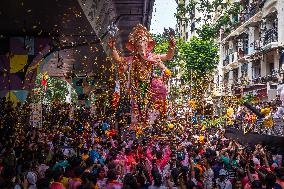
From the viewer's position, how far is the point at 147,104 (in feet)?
44.3

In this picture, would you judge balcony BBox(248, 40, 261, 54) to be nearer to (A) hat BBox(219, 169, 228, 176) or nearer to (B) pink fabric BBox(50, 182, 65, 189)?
(A) hat BBox(219, 169, 228, 176)

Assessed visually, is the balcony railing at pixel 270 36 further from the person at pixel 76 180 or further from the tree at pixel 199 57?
the person at pixel 76 180

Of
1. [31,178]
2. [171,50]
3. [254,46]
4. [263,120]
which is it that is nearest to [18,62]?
[171,50]

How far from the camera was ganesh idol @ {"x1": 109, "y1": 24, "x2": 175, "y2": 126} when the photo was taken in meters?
A: 13.2

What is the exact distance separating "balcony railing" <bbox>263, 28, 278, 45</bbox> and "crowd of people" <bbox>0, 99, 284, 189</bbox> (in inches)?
549

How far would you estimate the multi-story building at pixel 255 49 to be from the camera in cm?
2886

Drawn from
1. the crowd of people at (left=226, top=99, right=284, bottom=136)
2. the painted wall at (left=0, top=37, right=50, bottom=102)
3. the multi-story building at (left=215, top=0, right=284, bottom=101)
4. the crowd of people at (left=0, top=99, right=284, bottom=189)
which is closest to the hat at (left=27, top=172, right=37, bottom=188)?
the crowd of people at (left=0, top=99, right=284, bottom=189)

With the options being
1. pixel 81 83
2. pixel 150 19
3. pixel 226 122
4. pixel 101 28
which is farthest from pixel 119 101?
pixel 81 83

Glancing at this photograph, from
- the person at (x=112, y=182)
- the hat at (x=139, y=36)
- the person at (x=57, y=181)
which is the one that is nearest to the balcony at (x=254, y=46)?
the hat at (x=139, y=36)

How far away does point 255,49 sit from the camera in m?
33.2

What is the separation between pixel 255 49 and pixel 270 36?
3270 millimetres

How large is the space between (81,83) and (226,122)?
10398mm

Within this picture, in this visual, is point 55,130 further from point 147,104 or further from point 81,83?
point 81,83

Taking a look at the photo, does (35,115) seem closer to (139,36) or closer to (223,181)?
(139,36)
